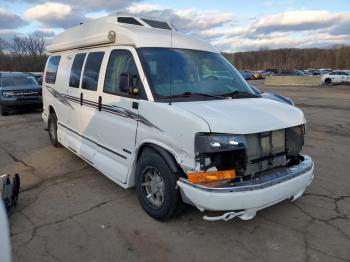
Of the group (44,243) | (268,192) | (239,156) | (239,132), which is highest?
(239,132)

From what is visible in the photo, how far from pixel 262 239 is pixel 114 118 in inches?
101

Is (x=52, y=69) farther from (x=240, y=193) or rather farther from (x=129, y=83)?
(x=240, y=193)

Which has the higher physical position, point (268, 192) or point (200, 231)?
point (268, 192)

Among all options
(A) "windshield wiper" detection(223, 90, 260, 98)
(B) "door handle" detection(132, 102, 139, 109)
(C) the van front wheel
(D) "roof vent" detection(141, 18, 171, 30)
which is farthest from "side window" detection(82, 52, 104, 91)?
(A) "windshield wiper" detection(223, 90, 260, 98)

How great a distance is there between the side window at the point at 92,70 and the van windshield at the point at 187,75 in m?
1.18

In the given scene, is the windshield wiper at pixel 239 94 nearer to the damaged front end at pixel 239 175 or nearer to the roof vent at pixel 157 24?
the damaged front end at pixel 239 175

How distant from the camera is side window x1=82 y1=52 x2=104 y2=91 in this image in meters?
5.68

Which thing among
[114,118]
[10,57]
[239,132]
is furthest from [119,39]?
[10,57]

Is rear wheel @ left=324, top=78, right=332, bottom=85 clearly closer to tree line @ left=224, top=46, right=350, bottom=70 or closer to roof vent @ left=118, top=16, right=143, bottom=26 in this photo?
roof vent @ left=118, top=16, right=143, bottom=26

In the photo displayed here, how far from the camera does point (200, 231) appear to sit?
4254 millimetres

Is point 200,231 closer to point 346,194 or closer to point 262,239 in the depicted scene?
point 262,239

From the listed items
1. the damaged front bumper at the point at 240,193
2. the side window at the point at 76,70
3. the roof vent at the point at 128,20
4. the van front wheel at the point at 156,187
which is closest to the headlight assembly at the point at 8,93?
the side window at the point at 76,70

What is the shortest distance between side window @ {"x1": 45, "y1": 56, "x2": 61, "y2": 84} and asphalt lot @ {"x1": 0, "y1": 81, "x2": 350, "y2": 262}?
2444 mm

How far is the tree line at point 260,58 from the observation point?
Answer: 5859 cm
